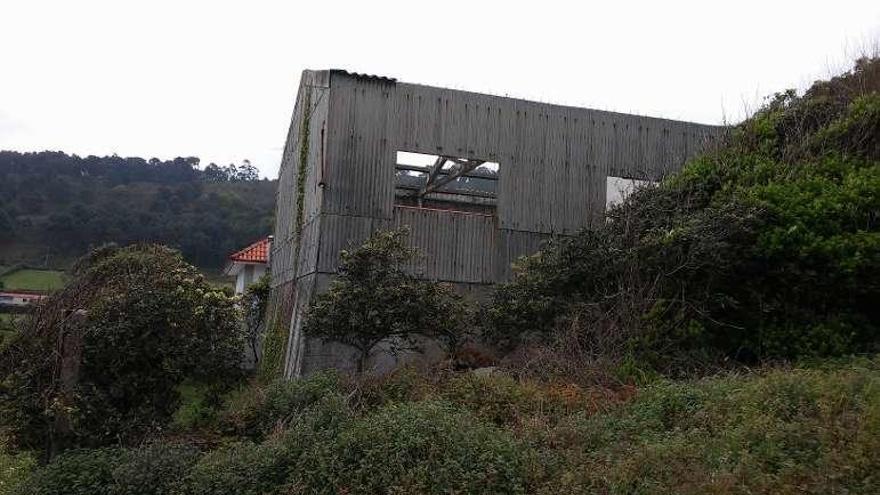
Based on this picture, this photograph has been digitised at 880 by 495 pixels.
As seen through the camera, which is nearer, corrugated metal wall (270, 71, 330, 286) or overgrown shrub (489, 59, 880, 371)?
overgrown shrub (489, 59, 880, 371)

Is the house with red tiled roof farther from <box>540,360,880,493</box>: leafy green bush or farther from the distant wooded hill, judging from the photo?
<box>540,360,880,493</box>: leafy green bush

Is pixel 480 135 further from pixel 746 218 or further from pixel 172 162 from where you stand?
pixel 172 162

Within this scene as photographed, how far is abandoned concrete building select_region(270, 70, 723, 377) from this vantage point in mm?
13945

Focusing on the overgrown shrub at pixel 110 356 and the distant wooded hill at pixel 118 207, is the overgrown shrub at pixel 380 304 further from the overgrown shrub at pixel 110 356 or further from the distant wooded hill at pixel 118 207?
the distant wooded hill at pixel 118 207

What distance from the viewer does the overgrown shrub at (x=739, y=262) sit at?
9.30 metres

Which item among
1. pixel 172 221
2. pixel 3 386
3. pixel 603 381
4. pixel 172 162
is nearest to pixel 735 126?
pixel 603 381

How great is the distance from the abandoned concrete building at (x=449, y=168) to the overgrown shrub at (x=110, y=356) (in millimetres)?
4748

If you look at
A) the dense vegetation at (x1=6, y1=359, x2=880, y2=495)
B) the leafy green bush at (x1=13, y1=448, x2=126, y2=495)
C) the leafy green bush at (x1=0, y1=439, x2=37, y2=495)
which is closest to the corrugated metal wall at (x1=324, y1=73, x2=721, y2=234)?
the dense vegetation at (x1=6, y1=359, x2=880, y2=495)

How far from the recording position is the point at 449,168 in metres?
15.9

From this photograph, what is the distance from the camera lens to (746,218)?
9.59 metres

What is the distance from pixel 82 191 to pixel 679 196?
58893 mm

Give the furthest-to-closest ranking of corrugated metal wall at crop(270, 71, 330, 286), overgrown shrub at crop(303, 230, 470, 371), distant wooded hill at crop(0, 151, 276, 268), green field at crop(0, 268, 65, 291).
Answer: distant wooded hill at crop(0, 151, 276, 268) < green field at crop(0, 268, 65, 291) < corrugated metal wall at crop(270, 71, 330, 286) < overgrown shrub at crop(303, 230, 470, 371)

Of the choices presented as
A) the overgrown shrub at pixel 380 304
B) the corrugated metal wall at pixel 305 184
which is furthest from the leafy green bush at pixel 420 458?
the corrugated metal wall at pixel 305 184

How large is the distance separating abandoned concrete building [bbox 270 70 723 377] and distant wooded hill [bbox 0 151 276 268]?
3209 centimetres
